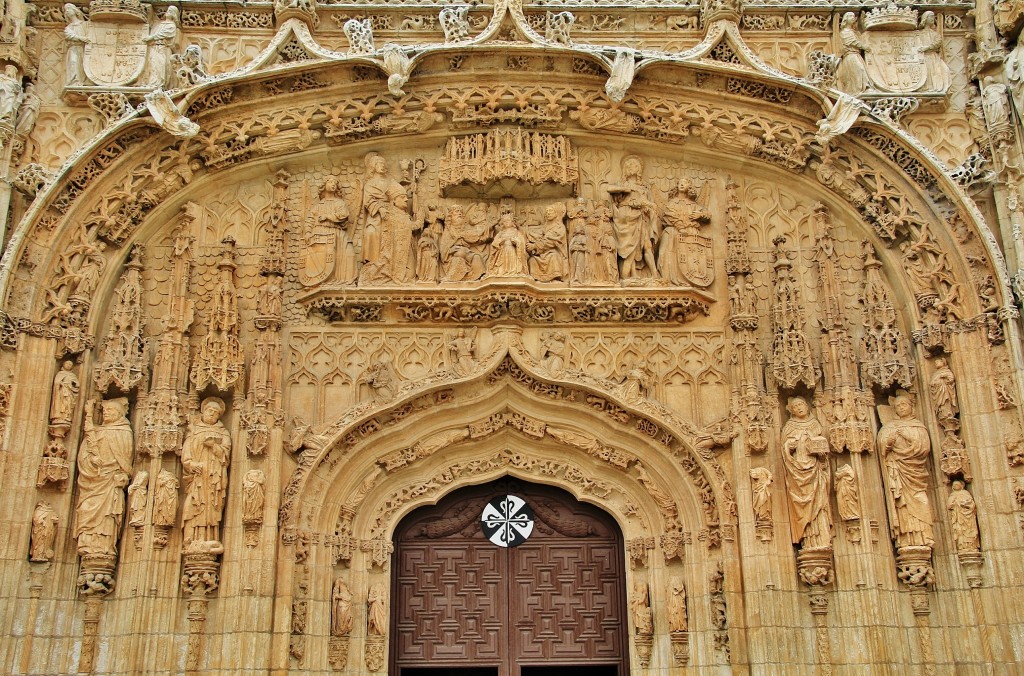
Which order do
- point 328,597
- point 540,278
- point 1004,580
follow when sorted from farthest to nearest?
point 540,278 < point 328,597 < point 1004,580

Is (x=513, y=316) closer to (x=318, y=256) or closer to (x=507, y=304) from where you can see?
(x=507, y=304)

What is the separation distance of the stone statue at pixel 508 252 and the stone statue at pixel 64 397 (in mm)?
3885

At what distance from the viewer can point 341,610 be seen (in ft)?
33.3

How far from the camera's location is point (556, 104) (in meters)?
11.4

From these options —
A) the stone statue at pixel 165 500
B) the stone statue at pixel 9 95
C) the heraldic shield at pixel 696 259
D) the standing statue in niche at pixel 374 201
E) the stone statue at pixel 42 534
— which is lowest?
the stone statue at pixel 42 534

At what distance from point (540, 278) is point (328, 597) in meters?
3.58

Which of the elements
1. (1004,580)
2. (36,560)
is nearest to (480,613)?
(36,560)

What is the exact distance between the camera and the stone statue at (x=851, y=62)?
35.8 feet

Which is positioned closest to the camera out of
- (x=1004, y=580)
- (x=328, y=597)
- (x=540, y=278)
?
(x=1004, y=580)

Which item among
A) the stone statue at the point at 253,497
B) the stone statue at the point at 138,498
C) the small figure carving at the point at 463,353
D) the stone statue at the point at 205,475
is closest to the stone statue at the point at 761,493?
the small figure carving at the point at 463,353

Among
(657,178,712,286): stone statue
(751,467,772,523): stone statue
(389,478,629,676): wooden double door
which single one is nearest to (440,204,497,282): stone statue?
(657,178,712,286): stone statue

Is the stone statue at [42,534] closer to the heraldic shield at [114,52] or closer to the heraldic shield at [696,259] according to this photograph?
the heraldic shield at [114,52]

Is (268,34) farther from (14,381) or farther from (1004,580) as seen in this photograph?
(1004,580)

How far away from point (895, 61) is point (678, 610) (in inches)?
222
